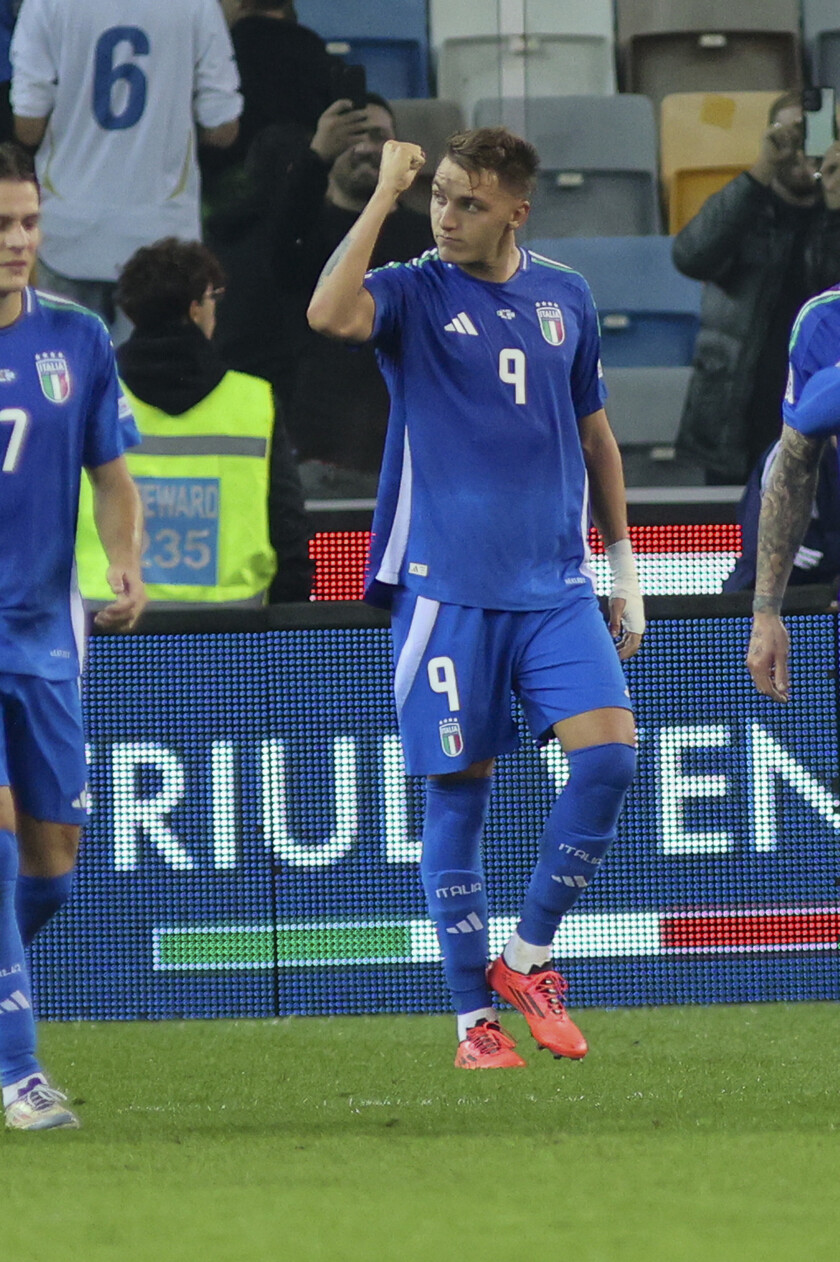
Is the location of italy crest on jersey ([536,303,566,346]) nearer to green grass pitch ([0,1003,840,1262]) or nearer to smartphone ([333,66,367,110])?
green grass pitch ([0,1003,840,1262])

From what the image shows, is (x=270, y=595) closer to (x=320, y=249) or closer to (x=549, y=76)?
(x=320, y=249)

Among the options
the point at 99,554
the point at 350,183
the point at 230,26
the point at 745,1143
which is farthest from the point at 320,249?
the point at 745,1143

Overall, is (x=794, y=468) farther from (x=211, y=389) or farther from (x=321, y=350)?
(x=321, y=350)

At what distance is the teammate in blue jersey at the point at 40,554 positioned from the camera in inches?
168

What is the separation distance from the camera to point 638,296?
9203 mm

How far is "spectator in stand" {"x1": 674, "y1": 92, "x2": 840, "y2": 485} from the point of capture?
29.6 feet

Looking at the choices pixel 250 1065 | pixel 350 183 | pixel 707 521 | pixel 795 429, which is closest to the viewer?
pixel 795 429

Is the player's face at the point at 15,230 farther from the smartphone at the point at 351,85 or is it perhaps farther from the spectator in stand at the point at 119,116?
the smartphone at the point at 351,85

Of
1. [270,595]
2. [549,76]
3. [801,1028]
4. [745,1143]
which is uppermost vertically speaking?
[549,76]

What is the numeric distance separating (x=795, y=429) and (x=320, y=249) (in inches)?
184

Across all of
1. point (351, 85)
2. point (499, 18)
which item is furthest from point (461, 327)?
point (499, 18)

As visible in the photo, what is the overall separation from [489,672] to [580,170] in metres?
4.95

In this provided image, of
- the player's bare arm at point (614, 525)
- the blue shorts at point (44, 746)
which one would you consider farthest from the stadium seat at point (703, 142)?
the blue shorts at point (44, 746)

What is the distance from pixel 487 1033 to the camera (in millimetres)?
4926
